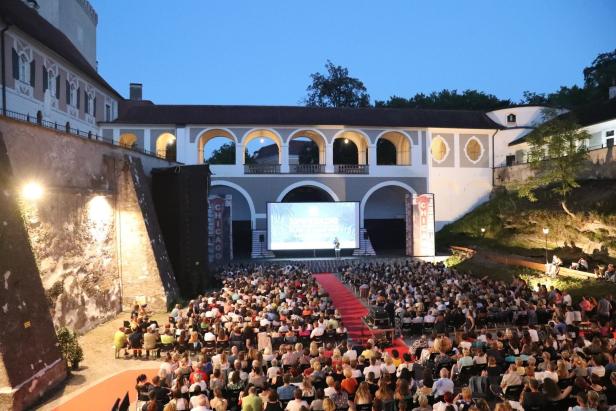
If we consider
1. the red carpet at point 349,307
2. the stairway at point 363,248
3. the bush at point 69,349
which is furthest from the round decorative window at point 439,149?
the bush at point 69,349

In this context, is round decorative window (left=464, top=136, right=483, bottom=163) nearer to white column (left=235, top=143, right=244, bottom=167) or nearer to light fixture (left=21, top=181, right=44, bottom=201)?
white column (left=235, top=143, right=244, bottom=167)

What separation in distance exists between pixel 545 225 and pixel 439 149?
38.0 feet

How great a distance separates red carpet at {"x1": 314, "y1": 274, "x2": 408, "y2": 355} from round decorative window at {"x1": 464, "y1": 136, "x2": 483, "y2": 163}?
724 inches

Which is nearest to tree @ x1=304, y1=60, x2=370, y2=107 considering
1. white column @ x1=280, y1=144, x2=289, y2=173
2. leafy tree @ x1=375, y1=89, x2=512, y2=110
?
leafy tree @ x1=375, y1=89, x2=512, y2=110

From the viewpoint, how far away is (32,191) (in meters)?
12.1

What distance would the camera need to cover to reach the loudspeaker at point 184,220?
20.2m

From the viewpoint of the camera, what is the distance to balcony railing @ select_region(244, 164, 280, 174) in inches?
1316

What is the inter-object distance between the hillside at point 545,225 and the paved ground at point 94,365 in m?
21.0

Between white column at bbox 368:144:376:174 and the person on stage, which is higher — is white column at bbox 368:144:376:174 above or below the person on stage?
above

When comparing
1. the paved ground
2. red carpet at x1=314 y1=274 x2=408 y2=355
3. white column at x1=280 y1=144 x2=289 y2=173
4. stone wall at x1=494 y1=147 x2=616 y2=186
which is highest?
white column at x1=280 y1=144 x2=289 y2=173

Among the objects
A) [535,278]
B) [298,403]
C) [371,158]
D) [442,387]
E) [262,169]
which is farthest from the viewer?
[371,158]

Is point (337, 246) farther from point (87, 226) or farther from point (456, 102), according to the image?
point (456, 102)

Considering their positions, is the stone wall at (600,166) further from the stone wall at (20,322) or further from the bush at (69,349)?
the stone wall at (20,322)

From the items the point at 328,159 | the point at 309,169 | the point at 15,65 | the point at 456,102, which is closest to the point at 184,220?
the point at 15,65
